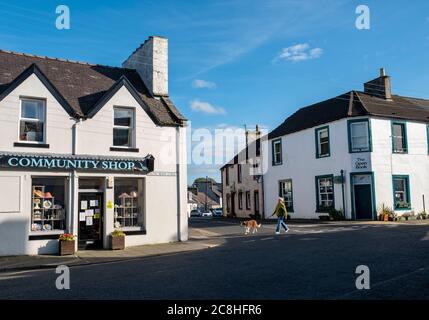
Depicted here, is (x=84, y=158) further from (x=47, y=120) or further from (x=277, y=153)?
(x=277, y=153)

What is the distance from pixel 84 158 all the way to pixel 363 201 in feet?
58.4

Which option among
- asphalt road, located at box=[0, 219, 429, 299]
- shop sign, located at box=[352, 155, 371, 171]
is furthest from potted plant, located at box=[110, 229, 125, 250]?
shop sign, located at box=[352, 155, 371, 171]

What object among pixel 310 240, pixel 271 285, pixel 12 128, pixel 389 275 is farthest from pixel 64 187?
pixel 389 275

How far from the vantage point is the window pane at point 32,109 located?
1585 centimetres

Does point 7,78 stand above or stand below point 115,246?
above

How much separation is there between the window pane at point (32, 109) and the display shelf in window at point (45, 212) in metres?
2.69

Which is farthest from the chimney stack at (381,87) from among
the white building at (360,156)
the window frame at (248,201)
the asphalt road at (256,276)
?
the asphalt road at (256,276)

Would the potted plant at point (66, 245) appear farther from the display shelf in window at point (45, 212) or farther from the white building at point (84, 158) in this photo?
the display shelf in window at point (45, 212)

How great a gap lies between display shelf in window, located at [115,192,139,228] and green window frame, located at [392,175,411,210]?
17.3 meters

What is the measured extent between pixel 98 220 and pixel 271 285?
34.6 ft

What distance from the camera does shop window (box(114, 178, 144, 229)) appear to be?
56.8ft

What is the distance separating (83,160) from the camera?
636 inches
